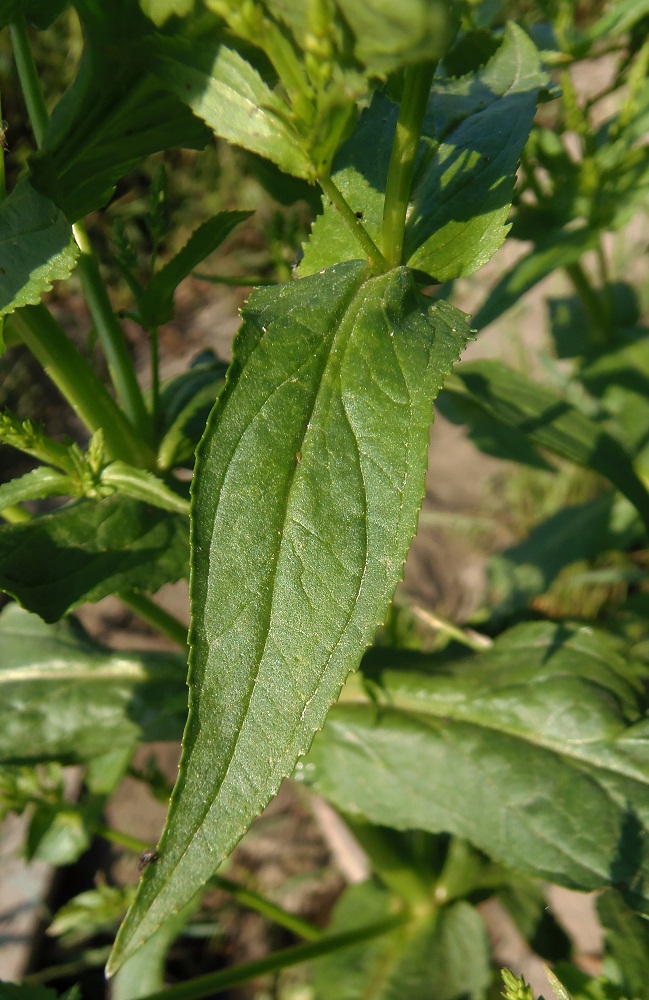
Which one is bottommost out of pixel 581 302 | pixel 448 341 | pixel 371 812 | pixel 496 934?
pixel 496 934

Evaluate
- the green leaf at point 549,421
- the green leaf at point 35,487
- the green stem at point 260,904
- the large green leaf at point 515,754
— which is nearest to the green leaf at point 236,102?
the green leaf at point 35,487

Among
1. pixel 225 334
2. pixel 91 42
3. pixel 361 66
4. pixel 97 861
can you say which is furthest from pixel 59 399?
pixel 361 66

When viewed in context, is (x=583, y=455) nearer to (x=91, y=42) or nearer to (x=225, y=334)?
(x=91, y=42)

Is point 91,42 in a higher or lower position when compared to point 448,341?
higher

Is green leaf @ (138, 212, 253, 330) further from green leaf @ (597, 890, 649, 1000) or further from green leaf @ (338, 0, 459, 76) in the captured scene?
green leaf @ (597, 890, 649, 1000)

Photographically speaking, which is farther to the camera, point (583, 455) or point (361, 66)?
point (583, 455)

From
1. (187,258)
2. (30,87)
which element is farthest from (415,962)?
(30,87)

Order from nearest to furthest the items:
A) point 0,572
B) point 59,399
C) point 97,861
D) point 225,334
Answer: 1. point 0,572
2. point 97,861
3. point 59,399
4. point 225,334

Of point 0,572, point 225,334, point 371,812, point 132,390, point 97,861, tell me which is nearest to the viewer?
point 0,572
